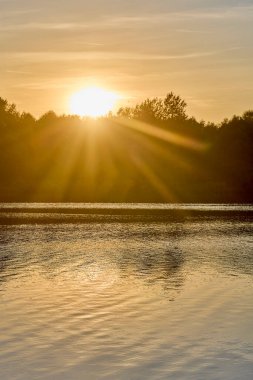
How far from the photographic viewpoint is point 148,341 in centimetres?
2095

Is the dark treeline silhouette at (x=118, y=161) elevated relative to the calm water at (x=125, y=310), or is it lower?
elevated

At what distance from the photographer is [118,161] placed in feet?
484

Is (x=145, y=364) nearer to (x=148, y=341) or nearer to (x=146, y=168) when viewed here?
(x=148, y=341)

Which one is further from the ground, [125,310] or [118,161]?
[118,161]

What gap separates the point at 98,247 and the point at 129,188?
3447 inches

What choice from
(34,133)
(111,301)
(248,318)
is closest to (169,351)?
(248,318)

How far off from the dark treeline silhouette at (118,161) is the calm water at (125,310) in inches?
3243

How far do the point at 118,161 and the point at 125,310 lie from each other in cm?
12213

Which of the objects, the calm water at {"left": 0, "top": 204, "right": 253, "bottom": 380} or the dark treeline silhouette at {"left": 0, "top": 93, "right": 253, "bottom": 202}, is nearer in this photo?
the calm water at {"left": 0, "top": 204, "right": 253, "bottom": 380}

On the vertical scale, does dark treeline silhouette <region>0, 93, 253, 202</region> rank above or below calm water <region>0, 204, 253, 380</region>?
above

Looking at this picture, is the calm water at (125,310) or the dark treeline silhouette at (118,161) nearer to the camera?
the calm water at (125,310)

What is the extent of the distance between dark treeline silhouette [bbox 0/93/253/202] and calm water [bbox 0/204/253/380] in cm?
8238

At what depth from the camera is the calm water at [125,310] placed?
60.4ft

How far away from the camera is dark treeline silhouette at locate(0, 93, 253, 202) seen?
134 m
